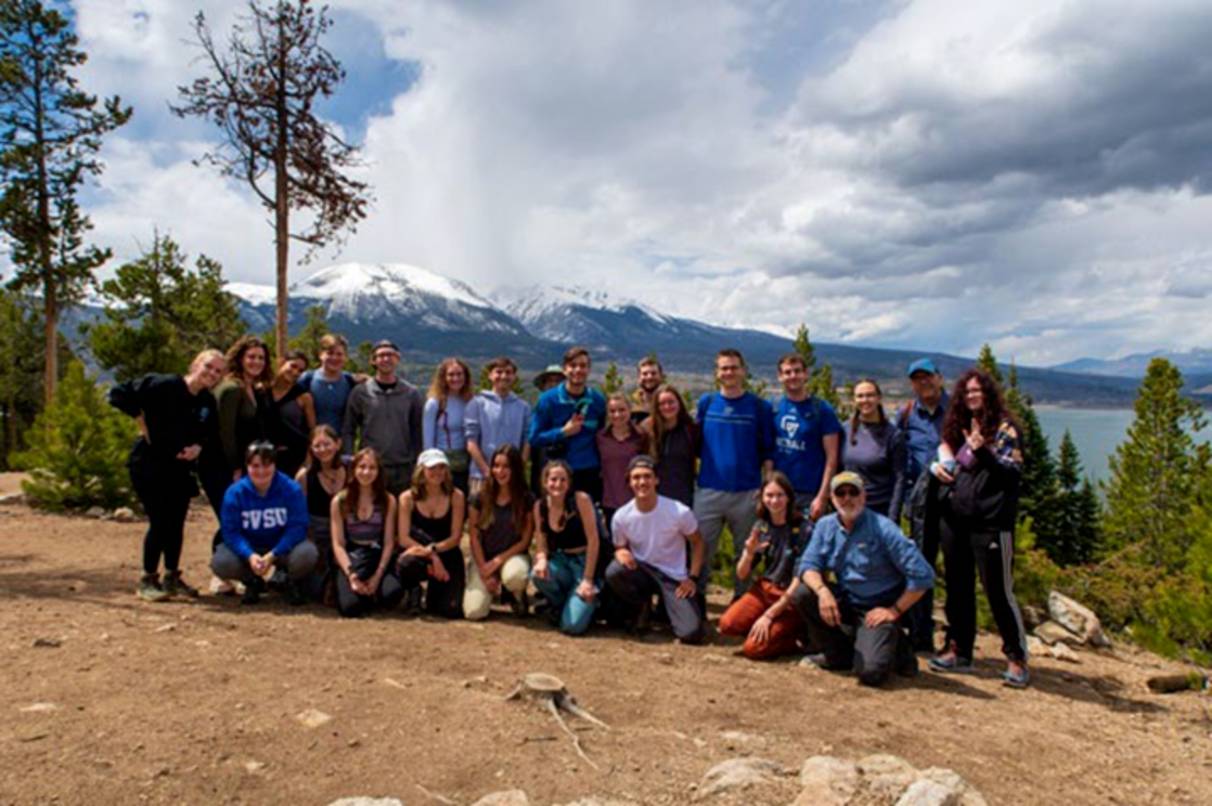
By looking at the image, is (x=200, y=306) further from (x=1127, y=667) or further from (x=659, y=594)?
(x=1127, y=667)

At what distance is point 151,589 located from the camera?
660 cm

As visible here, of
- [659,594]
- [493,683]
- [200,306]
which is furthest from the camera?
[200,306]

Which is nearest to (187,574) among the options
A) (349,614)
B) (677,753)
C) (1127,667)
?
(349,614)

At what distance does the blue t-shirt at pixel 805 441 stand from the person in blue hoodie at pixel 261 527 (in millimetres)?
4192

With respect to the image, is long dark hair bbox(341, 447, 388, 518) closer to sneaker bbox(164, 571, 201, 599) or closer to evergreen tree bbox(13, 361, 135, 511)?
sneaker bbox(164, 571, 201, 599)

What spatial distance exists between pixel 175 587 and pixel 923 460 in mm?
6487

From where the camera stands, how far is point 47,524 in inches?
428

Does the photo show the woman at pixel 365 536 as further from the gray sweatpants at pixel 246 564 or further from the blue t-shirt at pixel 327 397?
the blue t-shirt at pixel 327 397

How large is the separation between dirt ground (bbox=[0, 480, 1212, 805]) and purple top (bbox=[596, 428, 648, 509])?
1263 millimetres

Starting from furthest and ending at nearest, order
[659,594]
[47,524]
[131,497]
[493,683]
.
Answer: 1. [131,497]
2. [47,524]
3. [659,594]
4. [493,683]

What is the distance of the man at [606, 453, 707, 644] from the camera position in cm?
648

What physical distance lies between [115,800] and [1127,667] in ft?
28.2

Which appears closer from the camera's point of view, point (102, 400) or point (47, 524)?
point (47, 524)

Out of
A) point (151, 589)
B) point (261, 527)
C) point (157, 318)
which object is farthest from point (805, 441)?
point (157, 318)
